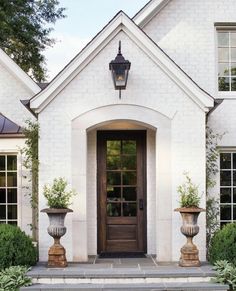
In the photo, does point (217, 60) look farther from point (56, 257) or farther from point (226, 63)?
point (56, 257)

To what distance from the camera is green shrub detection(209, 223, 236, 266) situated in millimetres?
9117

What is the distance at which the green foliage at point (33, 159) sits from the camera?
32.7 feet

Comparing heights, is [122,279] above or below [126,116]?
below

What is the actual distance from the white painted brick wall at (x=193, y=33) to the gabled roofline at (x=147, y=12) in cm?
14

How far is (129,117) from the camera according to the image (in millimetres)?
9742

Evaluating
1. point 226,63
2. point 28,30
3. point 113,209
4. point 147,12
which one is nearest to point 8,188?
point 113,209

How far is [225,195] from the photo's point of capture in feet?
36.7

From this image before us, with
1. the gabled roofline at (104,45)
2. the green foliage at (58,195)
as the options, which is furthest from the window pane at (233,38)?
the green foliage at (58,195)

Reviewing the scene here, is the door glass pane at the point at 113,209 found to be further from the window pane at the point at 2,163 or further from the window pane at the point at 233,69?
the window pane at the point at 233,69

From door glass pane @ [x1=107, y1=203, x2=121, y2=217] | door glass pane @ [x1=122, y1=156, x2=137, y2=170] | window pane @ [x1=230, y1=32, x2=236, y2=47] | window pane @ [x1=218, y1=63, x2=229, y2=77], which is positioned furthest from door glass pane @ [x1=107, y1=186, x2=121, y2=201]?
window pane @ [x1=230, y1=32, x2=236, y2=47]

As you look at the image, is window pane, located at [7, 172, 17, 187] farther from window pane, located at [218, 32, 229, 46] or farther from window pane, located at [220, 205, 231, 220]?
window pane, located at [218, 32, 229, 46]

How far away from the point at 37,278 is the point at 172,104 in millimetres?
3998

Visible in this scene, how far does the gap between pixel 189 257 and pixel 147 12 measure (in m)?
5.19

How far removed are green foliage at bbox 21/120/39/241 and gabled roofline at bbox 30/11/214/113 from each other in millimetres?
565
